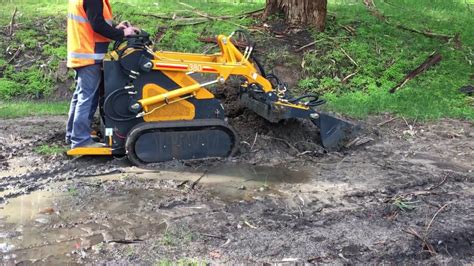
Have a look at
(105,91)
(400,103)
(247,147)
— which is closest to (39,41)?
(105,91)

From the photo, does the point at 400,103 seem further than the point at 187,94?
Yes

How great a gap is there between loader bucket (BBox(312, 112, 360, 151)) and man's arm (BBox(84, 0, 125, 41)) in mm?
2404

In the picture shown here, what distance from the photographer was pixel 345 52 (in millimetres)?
9383

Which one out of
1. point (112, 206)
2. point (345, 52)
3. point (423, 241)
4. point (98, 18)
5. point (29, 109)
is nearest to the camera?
point (423, 241)

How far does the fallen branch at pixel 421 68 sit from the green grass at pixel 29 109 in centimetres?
491

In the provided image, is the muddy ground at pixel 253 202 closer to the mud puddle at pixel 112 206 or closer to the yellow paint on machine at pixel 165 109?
the mud puddle at pixel 112 206

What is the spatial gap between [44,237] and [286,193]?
7.14 ft

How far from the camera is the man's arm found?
567cm

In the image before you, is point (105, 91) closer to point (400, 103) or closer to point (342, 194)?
point (342, 194)

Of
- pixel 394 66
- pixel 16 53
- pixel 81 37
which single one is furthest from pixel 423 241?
pixel 16 53

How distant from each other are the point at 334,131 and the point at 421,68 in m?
3.41

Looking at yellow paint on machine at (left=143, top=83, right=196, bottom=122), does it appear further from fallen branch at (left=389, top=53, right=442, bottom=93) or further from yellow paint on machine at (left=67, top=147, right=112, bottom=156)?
fallen branch at (left=389, top=53, right=442, bottom=93)

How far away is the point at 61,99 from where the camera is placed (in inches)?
342

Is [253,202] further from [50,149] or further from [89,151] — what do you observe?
[50,149]
